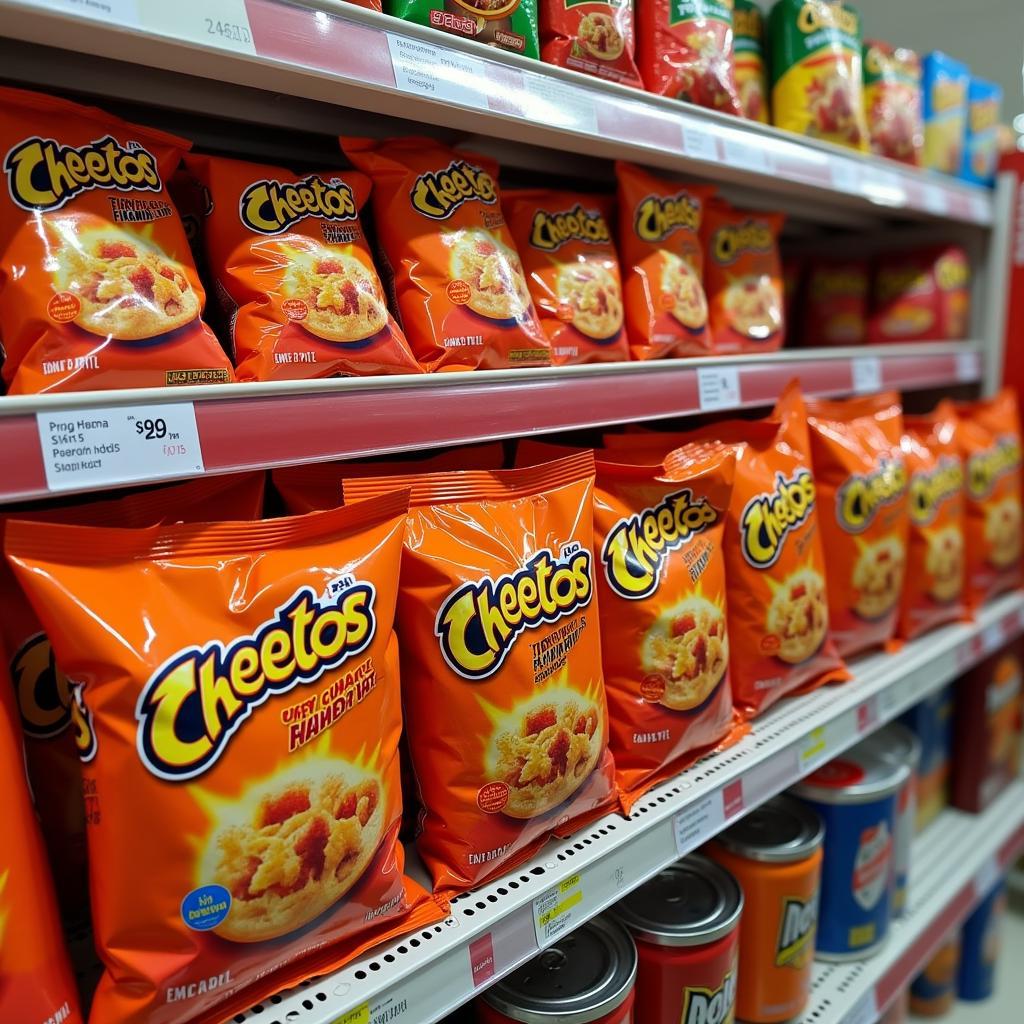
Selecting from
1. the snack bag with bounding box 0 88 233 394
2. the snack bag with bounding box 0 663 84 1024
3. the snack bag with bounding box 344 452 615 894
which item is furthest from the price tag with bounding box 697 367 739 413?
the snack bag with bounding box 0 663 84 1024

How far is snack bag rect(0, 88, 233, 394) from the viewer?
71cm

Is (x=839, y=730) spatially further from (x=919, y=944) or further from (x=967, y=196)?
(x=967, y=196)

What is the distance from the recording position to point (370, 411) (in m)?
0.84

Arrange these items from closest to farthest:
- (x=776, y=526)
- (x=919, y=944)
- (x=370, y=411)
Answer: (x=370, y=411), (x=776, y=526), (x=919, y=944)

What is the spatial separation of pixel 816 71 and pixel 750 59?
119 mm

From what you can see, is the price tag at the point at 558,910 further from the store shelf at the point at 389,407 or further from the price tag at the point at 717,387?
the price tag at the point at 717,387

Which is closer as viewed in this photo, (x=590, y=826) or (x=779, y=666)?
(x=590, y=826)

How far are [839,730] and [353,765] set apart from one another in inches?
36.0

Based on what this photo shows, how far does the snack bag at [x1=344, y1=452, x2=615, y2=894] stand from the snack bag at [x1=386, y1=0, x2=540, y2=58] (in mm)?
513

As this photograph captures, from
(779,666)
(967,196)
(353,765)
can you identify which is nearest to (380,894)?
(353,765)

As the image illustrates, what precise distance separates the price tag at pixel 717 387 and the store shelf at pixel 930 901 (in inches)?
40.4

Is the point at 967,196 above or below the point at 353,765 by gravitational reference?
above

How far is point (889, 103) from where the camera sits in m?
1.63

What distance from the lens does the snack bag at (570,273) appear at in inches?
44.6
